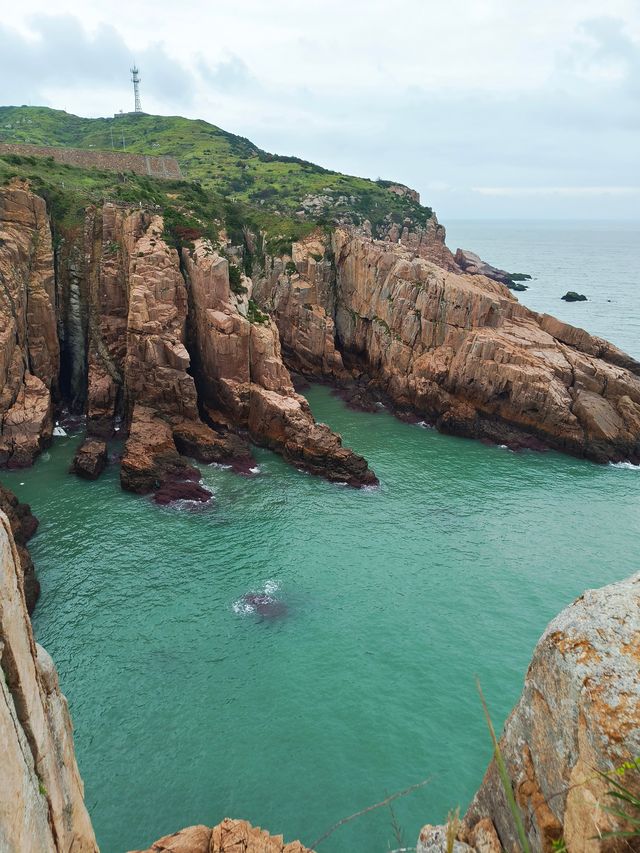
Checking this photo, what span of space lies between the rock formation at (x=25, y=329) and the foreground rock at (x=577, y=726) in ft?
138

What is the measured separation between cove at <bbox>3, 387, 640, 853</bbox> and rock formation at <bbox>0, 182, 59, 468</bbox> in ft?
8.55

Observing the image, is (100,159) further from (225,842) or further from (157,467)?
(225,842)

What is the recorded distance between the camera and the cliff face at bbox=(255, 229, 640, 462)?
51.5m

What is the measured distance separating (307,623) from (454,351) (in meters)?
36.1

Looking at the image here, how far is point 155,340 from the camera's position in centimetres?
4672

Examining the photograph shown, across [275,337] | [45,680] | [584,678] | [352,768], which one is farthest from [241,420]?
[584,678]

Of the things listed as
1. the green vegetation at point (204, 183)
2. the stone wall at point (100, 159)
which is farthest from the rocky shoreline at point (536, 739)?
the stone wall at point (100, 159)

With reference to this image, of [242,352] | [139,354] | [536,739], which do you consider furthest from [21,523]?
[536,739]

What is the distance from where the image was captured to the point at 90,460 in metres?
41.3

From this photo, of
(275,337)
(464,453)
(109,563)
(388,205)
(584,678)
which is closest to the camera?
(584,678)

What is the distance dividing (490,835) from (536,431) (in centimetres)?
4659

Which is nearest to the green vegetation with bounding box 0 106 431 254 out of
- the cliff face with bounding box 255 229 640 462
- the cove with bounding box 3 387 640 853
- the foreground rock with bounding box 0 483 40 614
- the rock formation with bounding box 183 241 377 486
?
the rock formation with bounding box 183 241 377 486

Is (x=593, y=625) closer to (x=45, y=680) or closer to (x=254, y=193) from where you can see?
(x=45, y=680)

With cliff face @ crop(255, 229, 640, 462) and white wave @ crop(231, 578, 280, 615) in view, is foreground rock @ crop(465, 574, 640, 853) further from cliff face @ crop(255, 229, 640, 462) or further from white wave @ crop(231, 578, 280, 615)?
cliff face @ crop(255, 229, 640, 462)
